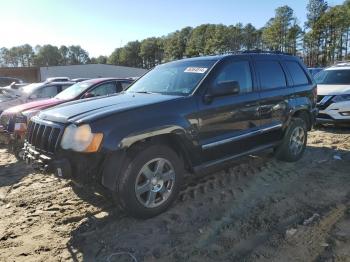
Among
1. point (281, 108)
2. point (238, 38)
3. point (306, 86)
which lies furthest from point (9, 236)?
point (238, 38)

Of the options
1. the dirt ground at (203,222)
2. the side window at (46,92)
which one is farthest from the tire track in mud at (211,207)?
the side window at (46,92)

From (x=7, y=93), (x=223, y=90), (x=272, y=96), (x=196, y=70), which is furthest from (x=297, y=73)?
(x=7, y=93)

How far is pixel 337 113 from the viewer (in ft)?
31.6

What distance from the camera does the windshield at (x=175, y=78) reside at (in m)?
5.03

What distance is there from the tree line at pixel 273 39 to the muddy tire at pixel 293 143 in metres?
27.2

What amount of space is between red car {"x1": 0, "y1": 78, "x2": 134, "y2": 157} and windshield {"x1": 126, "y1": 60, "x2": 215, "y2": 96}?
9.53 feet

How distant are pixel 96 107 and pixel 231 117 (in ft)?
6.02

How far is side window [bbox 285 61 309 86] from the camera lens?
6629 mm

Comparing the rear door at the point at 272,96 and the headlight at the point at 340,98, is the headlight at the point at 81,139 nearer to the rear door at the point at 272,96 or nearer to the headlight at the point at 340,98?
the rear door at the point at 272,96

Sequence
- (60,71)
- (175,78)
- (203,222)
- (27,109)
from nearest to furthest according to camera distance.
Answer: (203,222), (175,78), (27,109), (60,71)

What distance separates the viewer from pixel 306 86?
691 cm

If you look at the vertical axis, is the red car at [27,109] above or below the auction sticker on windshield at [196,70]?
below

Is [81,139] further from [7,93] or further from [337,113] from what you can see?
[7,93]

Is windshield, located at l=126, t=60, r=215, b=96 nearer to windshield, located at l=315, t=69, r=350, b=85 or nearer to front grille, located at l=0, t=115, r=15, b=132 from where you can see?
front grille, located at l=0, t=115, r=15, b=132
